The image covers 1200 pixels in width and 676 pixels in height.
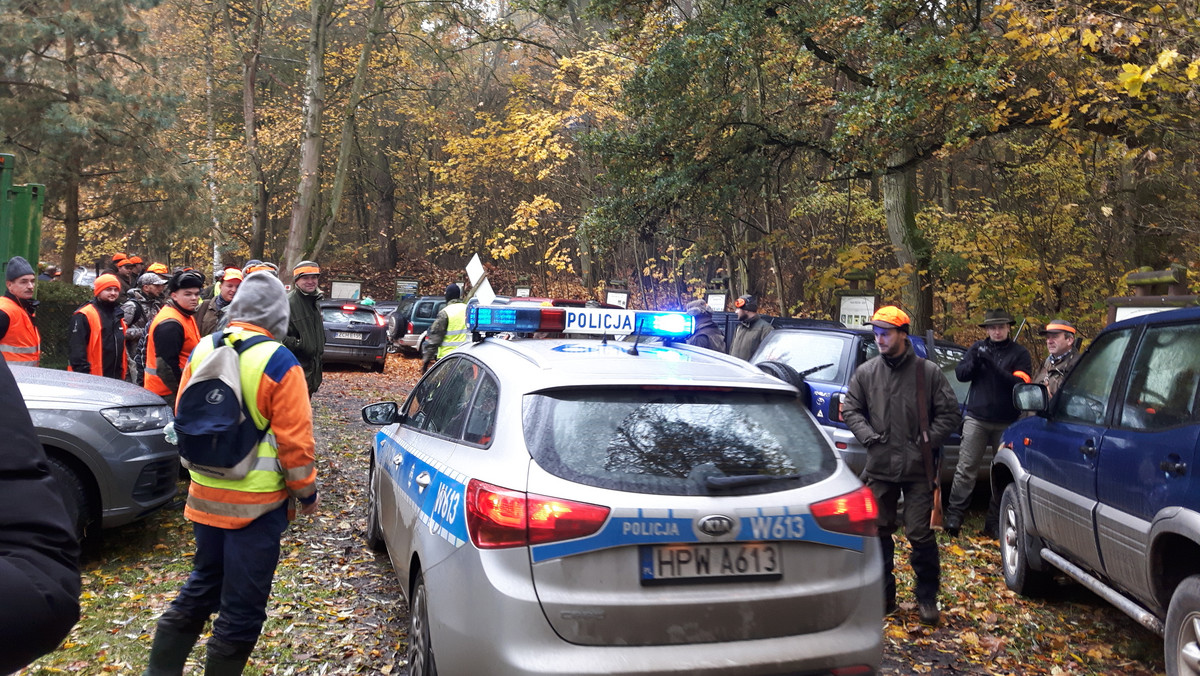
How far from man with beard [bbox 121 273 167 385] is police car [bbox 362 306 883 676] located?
620 cm

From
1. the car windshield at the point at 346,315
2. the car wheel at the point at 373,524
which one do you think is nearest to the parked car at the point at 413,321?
the car windshield at the point at 346,315

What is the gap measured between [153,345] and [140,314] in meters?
2.42

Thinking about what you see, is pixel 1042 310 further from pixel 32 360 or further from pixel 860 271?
pixel 32 360

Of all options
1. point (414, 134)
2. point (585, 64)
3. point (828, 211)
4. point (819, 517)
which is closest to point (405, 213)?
point (414, 134)

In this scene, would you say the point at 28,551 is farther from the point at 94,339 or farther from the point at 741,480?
the point at 94,339

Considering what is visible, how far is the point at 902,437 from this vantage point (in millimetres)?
5164

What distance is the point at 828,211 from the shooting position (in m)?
20.8

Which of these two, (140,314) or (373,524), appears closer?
(373,524)

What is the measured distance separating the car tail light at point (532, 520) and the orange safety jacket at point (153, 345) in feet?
15.0

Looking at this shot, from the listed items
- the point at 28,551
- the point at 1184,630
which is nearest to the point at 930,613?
the point at 1184,630

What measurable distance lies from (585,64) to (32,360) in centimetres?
2048

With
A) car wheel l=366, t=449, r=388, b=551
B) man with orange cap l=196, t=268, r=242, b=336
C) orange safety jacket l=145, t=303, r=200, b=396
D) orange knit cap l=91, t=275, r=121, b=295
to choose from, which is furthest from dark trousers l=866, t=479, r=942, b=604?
orange knit cap l=91, t=275, r=121, b=295

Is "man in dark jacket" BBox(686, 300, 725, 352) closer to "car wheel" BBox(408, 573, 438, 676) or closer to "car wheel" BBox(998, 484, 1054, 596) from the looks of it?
"car wheel" BBox(998, 484, 1054, 596)

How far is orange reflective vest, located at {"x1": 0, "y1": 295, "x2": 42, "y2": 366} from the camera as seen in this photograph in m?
6.84
